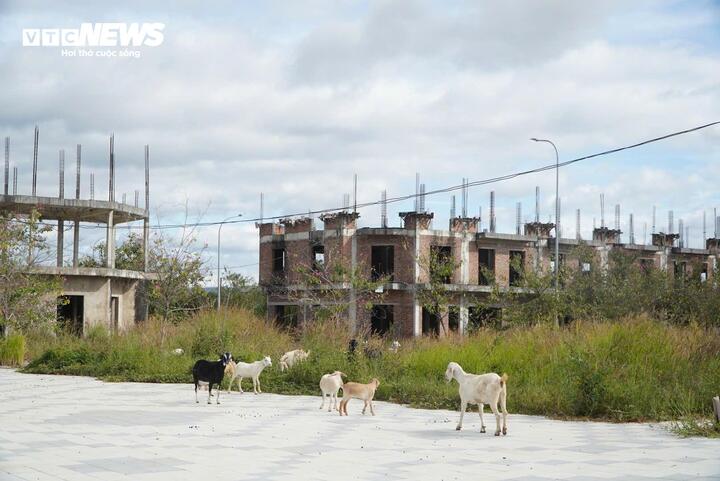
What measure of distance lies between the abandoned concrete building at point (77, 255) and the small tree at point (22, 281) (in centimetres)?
388

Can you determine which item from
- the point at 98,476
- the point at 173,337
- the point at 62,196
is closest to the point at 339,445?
the point at 98,476

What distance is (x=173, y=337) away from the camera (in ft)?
78.5

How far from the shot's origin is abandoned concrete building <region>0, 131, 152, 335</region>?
3744 centimetres

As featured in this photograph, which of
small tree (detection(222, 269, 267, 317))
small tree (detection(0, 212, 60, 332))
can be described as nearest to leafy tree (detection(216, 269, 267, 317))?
small tree (detection(222, 269, 267, 317))

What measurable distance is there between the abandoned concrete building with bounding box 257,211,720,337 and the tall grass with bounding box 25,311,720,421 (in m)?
20.0

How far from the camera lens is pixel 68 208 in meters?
38.0

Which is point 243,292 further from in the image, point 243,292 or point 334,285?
point 334,285

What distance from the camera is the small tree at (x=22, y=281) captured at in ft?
96.3

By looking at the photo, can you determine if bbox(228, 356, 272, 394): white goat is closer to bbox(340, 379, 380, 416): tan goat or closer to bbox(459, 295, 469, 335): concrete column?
bbox(340, 379, 380, 416): tan goat

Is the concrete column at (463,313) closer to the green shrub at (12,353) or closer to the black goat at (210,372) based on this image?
the green shrub at (12,353)

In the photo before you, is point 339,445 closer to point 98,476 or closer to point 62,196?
point 98,476

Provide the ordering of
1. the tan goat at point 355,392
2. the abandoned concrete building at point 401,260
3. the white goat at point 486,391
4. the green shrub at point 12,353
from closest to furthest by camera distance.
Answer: the white goat at point 486,391, the tan goat at point 355,392, the green shrub at point 12,353, the abandoned concrete building at point 401,260

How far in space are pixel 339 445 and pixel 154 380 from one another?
10.5 m

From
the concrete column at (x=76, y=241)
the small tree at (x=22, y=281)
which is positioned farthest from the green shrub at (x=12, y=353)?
the concrete column at (x=76, y=241)
